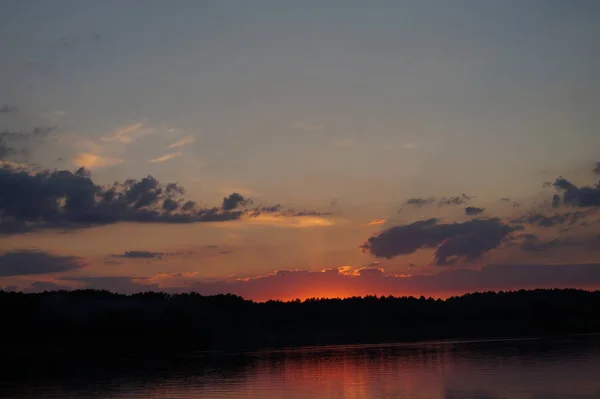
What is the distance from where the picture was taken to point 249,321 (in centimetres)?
15375

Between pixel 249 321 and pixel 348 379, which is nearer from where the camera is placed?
pixel 348 379

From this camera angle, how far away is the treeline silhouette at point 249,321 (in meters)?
126

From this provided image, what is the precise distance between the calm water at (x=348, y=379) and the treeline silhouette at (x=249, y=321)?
52.2 m

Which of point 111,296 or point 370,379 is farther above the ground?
point 111,296

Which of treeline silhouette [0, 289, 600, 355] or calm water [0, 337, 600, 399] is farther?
treeline silhouette [0, 289, 600, 355]

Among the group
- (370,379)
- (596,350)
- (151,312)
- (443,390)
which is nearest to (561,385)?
(443,390)

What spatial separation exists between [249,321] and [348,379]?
10266cm

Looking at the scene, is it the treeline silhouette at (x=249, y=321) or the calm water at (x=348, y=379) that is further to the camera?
the treeline silhouette at (x=249, y=321)

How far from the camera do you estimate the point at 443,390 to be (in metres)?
43.1

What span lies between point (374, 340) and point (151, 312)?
43.6m

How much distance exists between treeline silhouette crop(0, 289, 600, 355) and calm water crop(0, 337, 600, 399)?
52186 mm

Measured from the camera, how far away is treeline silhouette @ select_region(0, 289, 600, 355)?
126 m

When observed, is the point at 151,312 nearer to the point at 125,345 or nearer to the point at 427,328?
the point at 125,345

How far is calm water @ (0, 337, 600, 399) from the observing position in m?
43.0
